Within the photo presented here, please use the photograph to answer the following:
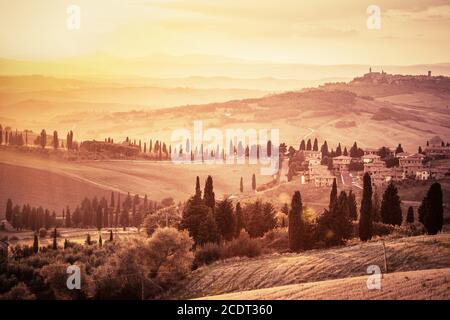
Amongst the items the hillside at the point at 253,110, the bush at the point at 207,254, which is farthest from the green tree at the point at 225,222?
the hillside at the point at 253,110

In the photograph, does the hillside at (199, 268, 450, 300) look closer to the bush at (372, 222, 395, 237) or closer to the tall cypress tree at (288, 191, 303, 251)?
the tall cypress tree at (288, 191, 303, 251)

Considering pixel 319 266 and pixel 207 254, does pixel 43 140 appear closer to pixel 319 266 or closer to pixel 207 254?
pixel 207 254

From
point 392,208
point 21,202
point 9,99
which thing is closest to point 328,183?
point 392,208

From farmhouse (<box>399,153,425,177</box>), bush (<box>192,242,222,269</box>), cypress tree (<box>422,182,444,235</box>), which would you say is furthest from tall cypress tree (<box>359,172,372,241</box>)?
farmhouse (<box>399,153,425,177</box>)

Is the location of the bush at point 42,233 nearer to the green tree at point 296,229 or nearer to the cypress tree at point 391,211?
the green tree at point 296,229

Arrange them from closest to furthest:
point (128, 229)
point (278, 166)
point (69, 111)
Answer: point (128, 229)
point (278, 166)
point (69, 111)
